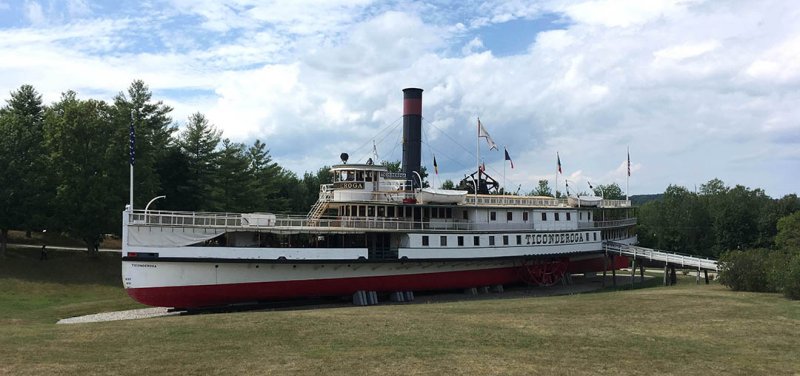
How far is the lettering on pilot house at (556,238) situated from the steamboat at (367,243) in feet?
0.24

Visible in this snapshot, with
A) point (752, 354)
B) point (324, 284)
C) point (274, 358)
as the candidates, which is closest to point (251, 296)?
point (324, 284)

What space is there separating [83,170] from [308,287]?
68.9ft

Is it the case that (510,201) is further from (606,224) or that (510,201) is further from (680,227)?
(680,227)

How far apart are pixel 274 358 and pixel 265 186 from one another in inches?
1735

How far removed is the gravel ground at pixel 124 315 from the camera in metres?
25.6

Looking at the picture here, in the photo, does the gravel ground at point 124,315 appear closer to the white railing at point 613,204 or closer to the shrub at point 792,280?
the shrub at point 792,280

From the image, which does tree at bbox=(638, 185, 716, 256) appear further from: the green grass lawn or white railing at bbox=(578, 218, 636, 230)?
the green grass lawn

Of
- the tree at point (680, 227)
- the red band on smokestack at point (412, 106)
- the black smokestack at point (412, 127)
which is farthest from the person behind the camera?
the tree at point (680, 227)

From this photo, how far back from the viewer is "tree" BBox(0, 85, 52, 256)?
132 feet

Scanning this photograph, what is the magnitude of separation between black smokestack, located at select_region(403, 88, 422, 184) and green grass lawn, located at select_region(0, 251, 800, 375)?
15510 mm

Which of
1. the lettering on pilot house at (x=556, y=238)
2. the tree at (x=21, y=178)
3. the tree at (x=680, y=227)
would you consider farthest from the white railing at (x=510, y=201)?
the tree at (x=680, y=227)

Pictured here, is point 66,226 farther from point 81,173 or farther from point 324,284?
point 324,284

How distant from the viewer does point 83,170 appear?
40750 mm

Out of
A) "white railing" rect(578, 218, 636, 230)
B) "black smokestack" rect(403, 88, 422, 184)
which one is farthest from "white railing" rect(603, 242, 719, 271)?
"black smokestack" rect(403, 88, 422, 184)
